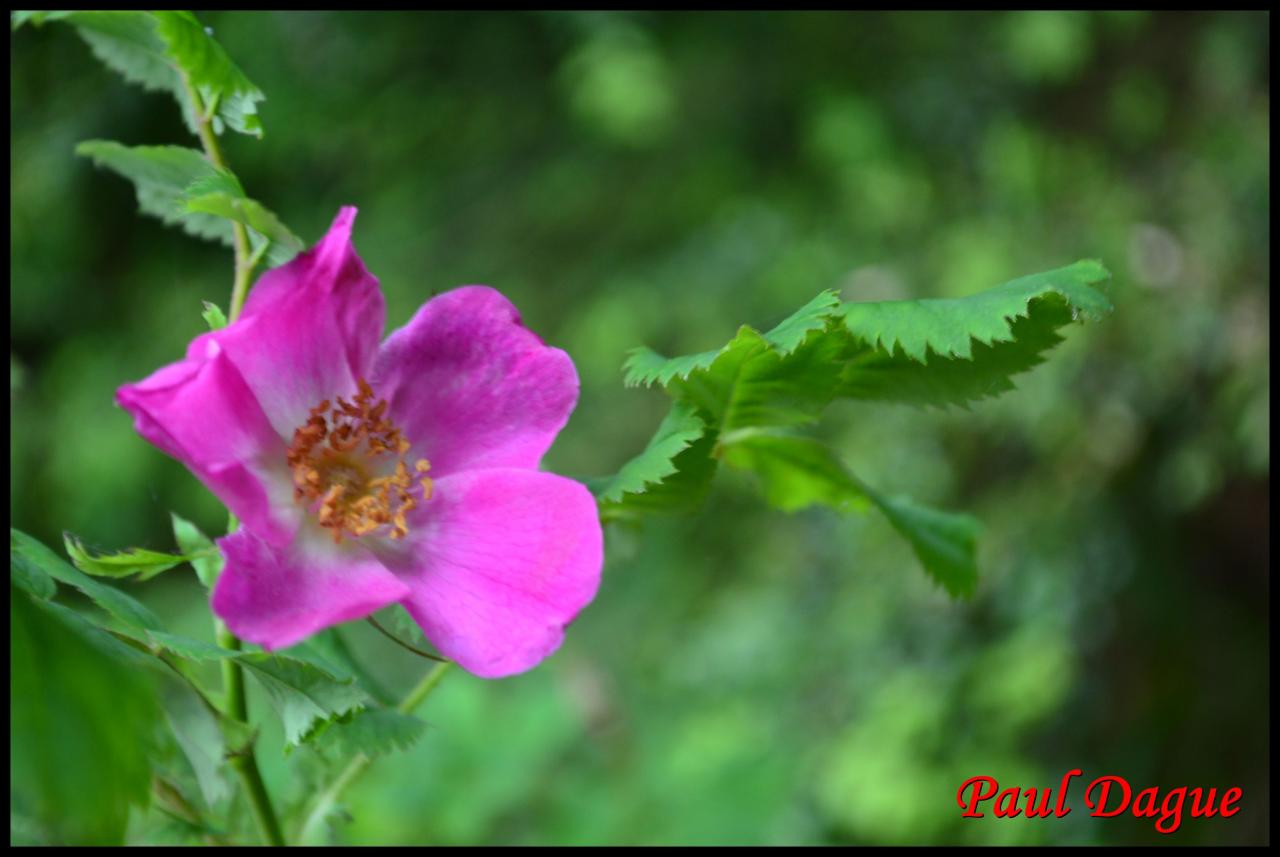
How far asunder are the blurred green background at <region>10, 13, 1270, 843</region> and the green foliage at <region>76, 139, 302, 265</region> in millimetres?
988

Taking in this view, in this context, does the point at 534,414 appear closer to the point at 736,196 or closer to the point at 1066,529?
the point at 1066,529

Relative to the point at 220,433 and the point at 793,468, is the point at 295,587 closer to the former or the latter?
the point at 220,433

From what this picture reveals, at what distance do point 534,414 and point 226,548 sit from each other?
118 millimetres

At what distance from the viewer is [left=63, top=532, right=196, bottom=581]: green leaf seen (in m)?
0.36

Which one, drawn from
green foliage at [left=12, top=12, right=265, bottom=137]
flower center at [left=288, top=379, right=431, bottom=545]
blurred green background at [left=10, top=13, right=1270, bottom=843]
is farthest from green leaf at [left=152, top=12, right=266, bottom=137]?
blurred green background at [left=10, top=13, right=1270, bottom=843]

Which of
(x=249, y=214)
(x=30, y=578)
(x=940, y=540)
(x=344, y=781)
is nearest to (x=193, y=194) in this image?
(x=249, y=214)

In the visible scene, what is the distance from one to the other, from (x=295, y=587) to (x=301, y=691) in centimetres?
3

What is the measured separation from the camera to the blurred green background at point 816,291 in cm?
177

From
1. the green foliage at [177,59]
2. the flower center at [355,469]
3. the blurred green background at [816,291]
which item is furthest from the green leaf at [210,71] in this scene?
the blurred green background at [816,291]

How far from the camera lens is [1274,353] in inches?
63.5

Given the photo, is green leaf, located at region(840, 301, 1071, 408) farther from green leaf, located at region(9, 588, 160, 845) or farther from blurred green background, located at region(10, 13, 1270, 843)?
blurred green background, located at region(10, 13, 1270, 843)

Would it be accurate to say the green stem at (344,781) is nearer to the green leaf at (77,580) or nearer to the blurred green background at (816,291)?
the green leaf at (77,580)

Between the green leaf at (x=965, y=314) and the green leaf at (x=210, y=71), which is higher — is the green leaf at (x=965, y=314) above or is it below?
below

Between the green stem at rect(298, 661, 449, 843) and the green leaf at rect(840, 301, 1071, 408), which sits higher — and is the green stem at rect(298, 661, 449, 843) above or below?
below
